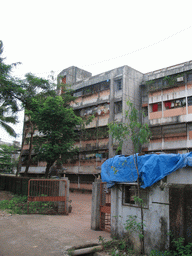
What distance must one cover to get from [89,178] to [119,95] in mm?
10847

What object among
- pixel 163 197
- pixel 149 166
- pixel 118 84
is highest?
pixel 118 84

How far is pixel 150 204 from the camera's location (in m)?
6.79

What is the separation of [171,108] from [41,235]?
807 inches

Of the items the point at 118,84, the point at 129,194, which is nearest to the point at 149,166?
the point at 129,194

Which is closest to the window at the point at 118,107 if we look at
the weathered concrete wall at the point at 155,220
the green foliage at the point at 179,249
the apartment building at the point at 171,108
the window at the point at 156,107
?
the apartment building at the point at 171,108

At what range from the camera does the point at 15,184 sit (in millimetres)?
19547

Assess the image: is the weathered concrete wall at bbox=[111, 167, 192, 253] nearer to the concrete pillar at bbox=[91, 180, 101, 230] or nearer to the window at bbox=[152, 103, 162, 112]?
the concrete pillar at bbox=[91, 180, 101, 230]

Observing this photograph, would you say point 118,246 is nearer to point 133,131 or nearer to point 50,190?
point 133,131

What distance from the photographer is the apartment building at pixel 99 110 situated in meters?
27.7

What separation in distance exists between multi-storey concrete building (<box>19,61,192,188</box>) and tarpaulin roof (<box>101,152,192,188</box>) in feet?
55.5

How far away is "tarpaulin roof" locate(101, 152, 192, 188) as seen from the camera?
6.29 meters

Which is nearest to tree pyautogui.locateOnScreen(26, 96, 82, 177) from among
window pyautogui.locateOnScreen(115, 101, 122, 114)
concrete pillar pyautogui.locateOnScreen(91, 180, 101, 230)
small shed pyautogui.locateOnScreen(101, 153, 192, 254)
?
window pyautogui.locateOnScreen(115, 101, 122, 114)

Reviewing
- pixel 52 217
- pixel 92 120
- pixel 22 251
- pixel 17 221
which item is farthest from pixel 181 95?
pixel 22 251

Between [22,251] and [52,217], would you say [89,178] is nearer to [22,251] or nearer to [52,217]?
[52,217]
